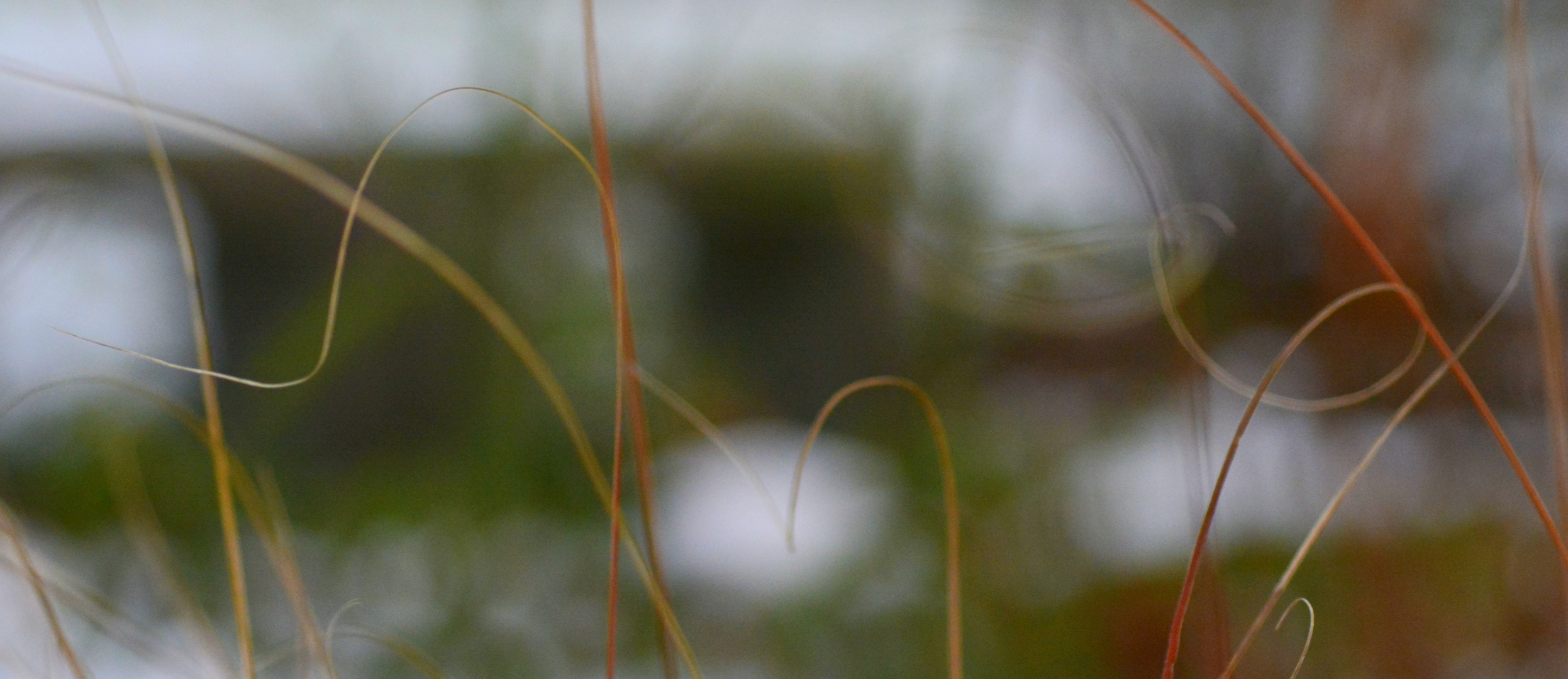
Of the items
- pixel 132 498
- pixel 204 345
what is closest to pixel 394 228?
pixel 204 345

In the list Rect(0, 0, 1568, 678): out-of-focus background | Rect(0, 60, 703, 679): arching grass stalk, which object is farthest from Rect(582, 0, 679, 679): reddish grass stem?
Rect(0, 0, 1568, 678): out-of-focus background

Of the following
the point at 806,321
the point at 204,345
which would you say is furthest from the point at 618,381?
the point at 806,321

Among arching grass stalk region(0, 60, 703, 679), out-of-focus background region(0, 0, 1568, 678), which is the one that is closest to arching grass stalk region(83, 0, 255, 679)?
arching grass stalk region(0, 60, 703, 679)

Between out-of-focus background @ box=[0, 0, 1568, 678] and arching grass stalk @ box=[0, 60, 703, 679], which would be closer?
arching grass stalk @ box=[0, 60, 703, 679]

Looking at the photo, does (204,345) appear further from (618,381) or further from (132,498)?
(132,498)

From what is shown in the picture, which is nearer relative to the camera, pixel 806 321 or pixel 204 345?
pixel 204 345

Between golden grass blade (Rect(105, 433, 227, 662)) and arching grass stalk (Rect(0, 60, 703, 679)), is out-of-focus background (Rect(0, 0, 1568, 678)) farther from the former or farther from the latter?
arching grass stalk (Rect(0, 60, 703, 679))

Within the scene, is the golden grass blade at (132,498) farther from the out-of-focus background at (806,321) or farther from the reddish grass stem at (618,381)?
the reddish grass stem at (618,381)

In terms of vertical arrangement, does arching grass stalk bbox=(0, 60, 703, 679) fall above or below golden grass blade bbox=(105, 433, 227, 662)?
above

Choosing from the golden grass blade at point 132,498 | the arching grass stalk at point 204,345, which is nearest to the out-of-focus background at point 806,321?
the golden grass blade at point 132,498

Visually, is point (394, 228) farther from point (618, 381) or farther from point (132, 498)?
point (132, 498)
